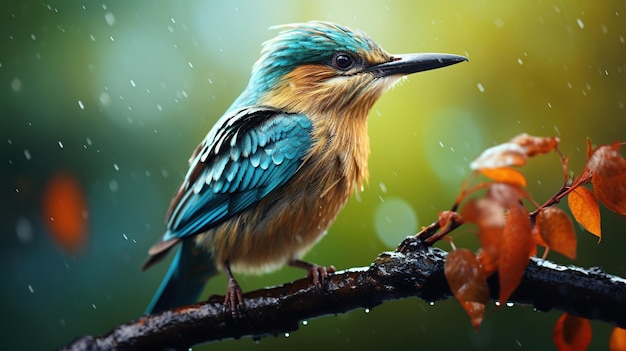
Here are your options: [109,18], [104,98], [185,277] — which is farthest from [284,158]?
[109,18]

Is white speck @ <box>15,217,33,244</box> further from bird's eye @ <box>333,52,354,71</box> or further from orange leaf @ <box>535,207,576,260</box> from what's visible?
orange leaf @ <box>535,207,576,260</box>

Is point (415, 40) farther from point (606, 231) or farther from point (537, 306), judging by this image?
point (537, 306)

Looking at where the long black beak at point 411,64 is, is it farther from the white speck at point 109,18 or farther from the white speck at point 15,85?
the white speck at point 15,85

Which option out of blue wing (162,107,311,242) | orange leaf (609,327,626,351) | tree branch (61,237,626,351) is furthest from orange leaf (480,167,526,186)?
blue wing (162,107,311,242)

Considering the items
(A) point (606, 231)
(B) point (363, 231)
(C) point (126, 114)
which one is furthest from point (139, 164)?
(A) point (606, 231)

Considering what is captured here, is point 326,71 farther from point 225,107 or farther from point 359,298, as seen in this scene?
point 225,107

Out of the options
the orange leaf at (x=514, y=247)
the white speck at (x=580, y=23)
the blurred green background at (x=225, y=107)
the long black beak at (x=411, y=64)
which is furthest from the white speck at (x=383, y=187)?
the orange leaf at (x=514, y=247)

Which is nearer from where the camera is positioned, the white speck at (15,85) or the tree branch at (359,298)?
the tree branch at (359,298)

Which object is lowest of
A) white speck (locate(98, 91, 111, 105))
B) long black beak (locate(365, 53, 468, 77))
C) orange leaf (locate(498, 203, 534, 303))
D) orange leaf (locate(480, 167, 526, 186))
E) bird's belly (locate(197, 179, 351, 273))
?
bird's belly (locate(197, 179, 351, 273))
